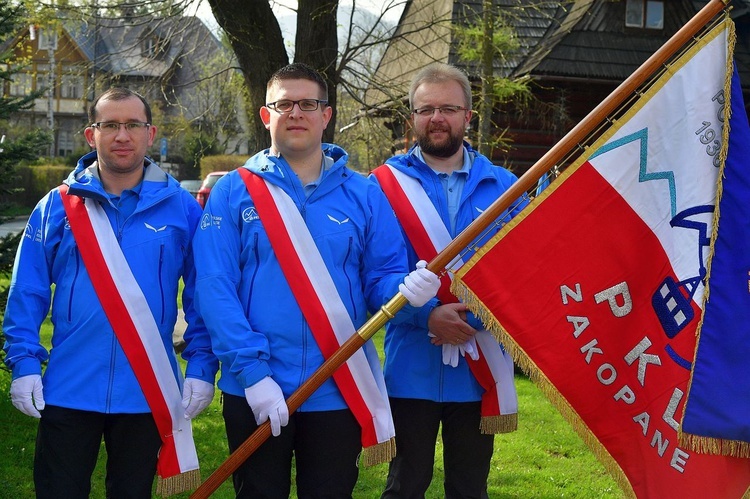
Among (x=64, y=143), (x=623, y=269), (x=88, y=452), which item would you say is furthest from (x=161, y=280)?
(x=64, y=143)

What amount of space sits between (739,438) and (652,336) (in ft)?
1.59

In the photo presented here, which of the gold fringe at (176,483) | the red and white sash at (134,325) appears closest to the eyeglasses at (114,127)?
the red and white sash at (134,325)

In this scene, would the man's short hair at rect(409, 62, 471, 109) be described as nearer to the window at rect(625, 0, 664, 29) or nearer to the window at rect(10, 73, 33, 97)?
the window at rect(10, 73, 33, 97)

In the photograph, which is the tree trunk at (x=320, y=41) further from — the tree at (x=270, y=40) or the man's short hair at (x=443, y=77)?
the man's short hair at (x=443, y=77)

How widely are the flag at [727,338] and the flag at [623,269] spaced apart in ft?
0.20

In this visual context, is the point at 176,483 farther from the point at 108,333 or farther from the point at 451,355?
the point at 451,355

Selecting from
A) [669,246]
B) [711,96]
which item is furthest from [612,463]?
[711,96]

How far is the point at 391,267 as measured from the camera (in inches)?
141

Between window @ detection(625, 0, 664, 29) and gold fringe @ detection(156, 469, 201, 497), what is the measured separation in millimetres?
14021

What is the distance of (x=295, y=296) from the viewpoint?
3.34 m

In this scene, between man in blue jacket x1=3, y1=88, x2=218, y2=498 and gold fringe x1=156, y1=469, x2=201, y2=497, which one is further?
gold fringe x1=156, y1=469, x2=201, y2=497

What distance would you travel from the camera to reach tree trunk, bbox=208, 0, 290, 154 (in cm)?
728

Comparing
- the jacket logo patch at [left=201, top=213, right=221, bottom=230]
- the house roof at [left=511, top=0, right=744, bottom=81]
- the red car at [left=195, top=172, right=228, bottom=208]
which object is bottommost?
the red car at [left=195, top=172, right=228, bottom=208]

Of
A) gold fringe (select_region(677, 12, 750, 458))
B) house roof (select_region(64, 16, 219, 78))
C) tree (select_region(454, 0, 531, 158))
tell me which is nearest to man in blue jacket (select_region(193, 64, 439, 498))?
gold fringe (select_region(677, 12, 750, 458))
